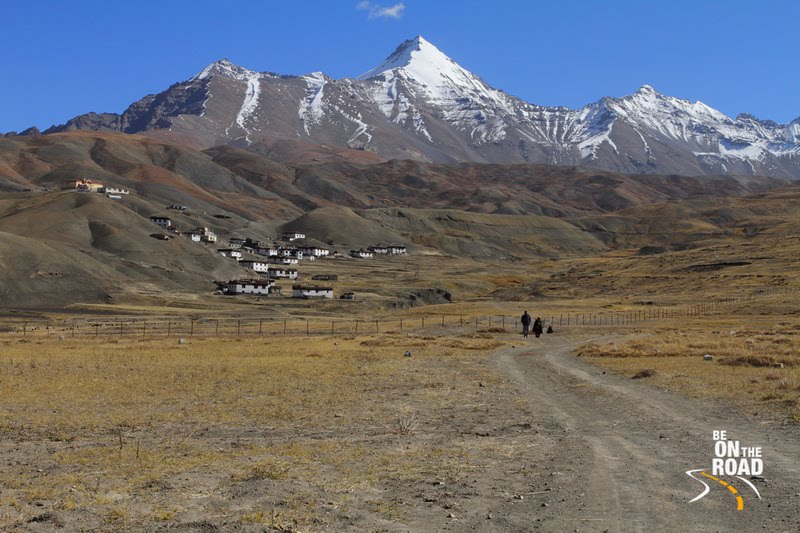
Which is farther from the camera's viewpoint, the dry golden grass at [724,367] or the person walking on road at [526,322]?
the person walking on road at [526,322]

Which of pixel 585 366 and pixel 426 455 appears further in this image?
pixel 585 366

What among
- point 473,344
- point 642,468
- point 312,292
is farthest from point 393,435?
point 312,292

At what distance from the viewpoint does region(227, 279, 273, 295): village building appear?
138625mm

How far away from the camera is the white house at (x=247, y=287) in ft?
455

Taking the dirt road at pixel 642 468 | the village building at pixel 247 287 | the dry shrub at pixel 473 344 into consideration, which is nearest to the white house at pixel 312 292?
the village building at pixel 247 287

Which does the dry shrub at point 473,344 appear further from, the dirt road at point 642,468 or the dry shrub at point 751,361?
the dirt road at point 642,468

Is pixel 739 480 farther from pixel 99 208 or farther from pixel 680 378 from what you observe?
pixel 99 208

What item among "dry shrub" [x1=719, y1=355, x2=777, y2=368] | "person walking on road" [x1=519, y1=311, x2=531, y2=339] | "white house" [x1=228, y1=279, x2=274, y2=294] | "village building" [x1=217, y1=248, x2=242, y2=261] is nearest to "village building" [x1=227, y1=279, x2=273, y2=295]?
"white house" [x1=228, y1=279, x2=274, y2=294]

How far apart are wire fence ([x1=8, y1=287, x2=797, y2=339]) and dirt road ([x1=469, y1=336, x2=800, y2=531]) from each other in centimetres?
4783

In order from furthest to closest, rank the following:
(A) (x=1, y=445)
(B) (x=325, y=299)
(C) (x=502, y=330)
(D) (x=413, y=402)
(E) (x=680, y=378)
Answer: (B) (x=325, y=299) < (C) (x=502, y=330) < (E) (x=680, y=378) < (D) (x=413, y=402) < (A) (x=1, y=445)

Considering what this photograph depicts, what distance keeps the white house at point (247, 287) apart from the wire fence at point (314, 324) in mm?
37943

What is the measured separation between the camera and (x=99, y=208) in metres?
168

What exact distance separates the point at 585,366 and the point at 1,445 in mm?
27059

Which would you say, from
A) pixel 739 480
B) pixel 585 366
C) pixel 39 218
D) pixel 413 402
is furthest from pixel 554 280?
pixel 739 480
